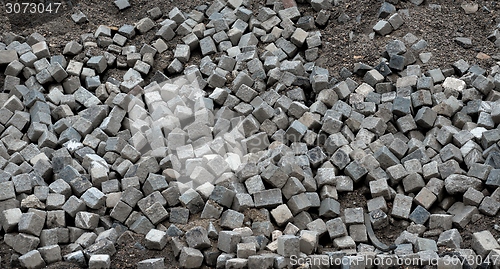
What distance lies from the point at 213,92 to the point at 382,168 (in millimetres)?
1407

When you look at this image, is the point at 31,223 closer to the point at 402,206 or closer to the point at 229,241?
the point at 229,241

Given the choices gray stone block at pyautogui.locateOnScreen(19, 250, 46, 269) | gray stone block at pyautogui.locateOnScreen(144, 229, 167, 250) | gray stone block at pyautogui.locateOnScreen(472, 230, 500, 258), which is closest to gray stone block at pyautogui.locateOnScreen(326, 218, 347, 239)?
gray stone block at pyautogui.locateOnScreen(472, 230, 500, 258)

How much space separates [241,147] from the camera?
4.47 meters

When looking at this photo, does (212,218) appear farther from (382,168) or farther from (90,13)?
(90,13)

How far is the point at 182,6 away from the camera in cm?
576

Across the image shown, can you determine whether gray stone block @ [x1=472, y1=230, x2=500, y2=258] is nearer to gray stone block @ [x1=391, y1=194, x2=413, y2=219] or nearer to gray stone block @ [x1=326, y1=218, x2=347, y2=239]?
gray stone block @ [x1=391, y1=194, x2=413, y2=219]

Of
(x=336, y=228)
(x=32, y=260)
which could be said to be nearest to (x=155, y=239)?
(x=32, y=260)

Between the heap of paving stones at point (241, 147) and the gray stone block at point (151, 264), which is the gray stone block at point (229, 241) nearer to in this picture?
the heap of paving stones at point (241, 147)

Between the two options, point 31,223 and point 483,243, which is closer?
point 483,243

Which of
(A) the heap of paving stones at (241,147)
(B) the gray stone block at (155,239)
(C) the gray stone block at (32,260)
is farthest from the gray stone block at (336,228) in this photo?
(C) the gray stone block at (32,260)

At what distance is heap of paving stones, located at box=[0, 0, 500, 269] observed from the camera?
3885 millimetres

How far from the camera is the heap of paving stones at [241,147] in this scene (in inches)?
153

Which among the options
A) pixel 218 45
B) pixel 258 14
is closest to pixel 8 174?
pixel 218 45

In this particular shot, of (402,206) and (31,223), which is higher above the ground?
(31,223)
